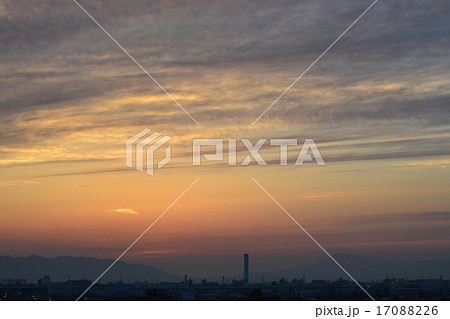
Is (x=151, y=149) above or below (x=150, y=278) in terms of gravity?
above

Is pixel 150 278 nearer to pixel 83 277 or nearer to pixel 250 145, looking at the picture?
pixel 83 277

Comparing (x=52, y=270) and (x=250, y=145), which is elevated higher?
(x=250, y=145)
